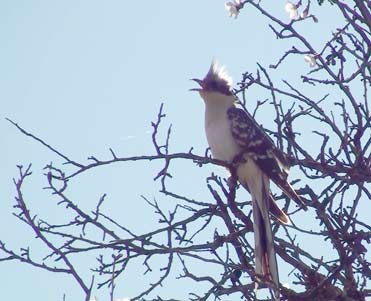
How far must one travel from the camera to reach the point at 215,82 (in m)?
7.20

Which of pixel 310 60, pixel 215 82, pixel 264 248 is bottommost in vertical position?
pixel 264 248

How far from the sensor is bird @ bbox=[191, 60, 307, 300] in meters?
5.93

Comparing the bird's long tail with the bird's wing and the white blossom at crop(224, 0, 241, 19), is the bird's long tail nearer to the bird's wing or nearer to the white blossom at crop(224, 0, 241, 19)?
the bird's wing

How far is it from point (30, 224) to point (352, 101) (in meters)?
2.08

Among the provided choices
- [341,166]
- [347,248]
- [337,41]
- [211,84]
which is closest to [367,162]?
[341,166]

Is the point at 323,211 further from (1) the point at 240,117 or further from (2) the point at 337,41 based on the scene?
(1) the point at 240,117

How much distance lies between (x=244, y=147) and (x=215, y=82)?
2.74ft

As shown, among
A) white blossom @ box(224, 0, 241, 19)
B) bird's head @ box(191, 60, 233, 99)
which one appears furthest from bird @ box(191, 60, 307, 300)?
white blossom @ box(224, 0, 241, 19)

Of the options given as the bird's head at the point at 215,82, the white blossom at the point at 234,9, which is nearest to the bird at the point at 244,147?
the bird's head at the point at 215,82

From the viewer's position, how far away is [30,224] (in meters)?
3.95

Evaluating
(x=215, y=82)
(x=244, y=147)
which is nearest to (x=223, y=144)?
(x=244, y=147)

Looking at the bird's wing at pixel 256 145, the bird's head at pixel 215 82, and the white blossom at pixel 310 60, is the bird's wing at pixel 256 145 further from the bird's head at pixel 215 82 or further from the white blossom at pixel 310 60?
the white blossom at pixel 310 60

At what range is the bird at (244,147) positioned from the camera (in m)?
5.93

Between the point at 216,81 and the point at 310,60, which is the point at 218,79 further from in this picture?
the point at 310,60
